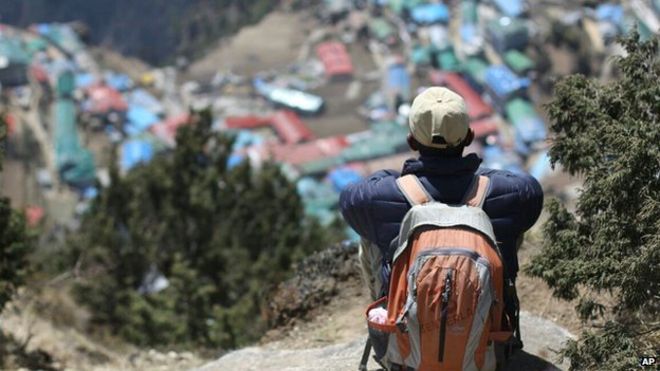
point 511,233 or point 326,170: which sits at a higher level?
point 511,233

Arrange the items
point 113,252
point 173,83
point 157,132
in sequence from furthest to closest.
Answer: point 173,83, point 157,132, point 113,252

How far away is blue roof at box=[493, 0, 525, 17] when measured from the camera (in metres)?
51.1

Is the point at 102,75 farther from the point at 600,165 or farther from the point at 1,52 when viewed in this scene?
the point at 600,165

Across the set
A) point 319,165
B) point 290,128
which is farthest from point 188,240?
point 290,128

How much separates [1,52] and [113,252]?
44019 mm

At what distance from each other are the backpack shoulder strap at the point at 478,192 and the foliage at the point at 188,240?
6.48m

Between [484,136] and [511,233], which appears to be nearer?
[511,233]

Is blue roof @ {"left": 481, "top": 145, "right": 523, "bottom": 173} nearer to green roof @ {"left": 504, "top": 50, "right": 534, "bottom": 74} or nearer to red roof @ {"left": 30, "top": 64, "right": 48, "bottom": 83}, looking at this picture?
green roof @ {"left": 504, "top": 50, "right": 534, "bottom": 74}

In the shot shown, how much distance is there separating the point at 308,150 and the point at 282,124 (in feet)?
11.4

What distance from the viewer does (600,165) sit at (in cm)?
324

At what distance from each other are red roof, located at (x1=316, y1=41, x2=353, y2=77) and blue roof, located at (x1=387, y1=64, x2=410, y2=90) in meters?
3.38

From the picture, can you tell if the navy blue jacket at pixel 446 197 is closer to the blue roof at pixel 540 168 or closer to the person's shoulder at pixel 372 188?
the person's shoulder at pixel 372 188

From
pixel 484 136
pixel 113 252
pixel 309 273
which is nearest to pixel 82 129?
pixel 484 136

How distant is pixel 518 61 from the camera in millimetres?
46438
